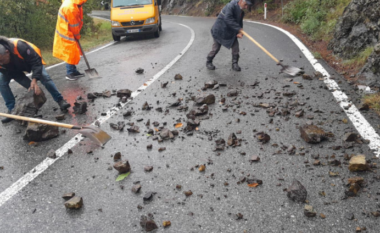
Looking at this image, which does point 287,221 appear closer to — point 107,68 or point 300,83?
point 300,83

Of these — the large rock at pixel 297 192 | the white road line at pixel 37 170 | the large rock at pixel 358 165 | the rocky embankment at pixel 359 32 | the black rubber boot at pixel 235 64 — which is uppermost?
the rocky embankment at pixel 359 32

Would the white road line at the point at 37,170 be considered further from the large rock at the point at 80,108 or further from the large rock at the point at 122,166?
the large rock at the point at 122,166

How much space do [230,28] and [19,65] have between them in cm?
427

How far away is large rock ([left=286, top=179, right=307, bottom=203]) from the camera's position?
236cm

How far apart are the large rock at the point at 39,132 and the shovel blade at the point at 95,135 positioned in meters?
0.59

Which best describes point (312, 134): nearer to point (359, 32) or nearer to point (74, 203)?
point (74, 203)

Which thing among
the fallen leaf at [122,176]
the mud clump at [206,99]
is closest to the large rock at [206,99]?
the mud clump at [206,99]

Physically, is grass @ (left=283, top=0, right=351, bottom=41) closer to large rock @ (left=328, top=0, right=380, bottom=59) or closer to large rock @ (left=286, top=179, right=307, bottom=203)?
large rock @ (left=328, top=0, right=380, bottom=59)

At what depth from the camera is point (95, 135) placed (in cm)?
347

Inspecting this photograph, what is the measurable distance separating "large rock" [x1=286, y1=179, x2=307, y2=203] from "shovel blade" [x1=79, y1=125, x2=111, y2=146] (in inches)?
89.9

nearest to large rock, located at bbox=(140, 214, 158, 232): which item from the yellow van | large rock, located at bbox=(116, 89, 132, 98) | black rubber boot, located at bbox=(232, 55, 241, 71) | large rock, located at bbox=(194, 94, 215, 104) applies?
large rock, located at bbox=(194, 94, 215, 104)

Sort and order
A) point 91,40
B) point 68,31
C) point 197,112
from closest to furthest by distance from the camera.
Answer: point 197,112, point 68,31, point 91,40

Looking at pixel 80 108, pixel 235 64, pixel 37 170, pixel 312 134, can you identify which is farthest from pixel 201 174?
pixel 235 64

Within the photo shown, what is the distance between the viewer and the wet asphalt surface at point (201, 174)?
7.41 feet
